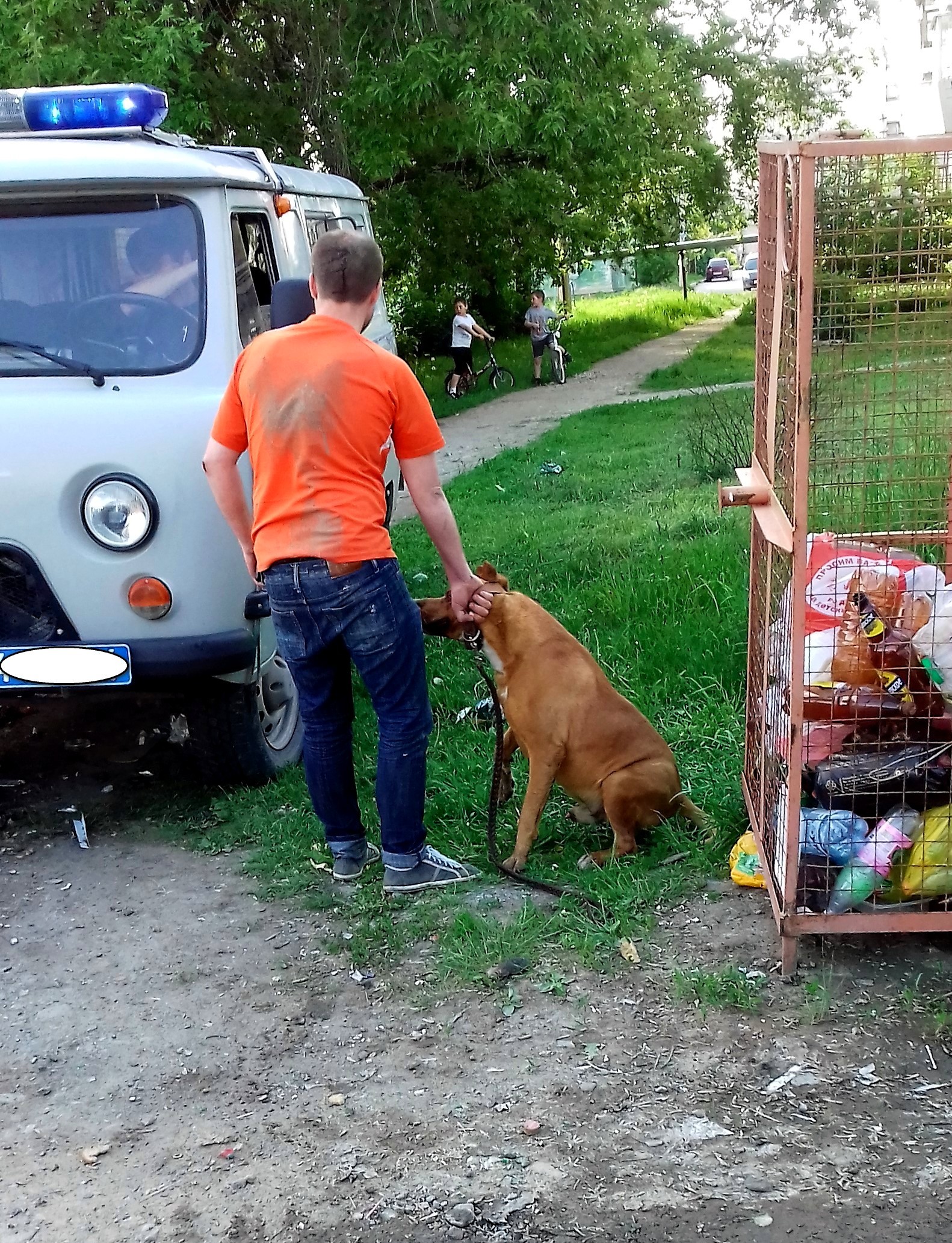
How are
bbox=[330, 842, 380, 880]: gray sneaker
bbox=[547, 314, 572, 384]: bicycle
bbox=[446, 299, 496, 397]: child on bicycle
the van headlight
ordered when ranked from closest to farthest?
the van headlight → bbox=[330, 842, 380, 880]: gray sneaker → bbox=[446, 299, 496, 397]: child on bicycle → bbox=[547, 314, 572, 384]: bicycle

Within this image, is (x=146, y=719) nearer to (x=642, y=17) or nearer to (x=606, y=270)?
(x=642, y=17)

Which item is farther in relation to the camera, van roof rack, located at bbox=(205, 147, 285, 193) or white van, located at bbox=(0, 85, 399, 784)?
van roof rack, located at bbox=(205, 147, 285, 193)

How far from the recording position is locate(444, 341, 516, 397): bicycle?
19391 mm

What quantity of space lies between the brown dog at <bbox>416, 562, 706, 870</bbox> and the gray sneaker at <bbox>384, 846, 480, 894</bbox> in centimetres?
18

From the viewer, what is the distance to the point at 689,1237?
101 inches

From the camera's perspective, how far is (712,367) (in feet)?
63.4

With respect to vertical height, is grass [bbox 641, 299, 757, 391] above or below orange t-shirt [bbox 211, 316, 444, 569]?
below

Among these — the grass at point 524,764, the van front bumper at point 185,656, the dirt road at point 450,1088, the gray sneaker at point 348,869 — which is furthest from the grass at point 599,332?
the dirt road at point 450,1088

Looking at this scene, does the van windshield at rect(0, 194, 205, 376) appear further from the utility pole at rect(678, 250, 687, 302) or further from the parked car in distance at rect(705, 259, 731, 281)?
the parked car in distance at rect(705, 259, 731, 281)

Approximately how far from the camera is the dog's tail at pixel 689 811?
4.27 meters

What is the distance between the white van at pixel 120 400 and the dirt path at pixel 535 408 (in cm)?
603

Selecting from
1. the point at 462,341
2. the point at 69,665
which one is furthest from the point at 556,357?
the point at 69,665

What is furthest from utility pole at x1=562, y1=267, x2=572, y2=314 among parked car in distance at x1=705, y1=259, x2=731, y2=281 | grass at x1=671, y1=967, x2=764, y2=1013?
grass at x1=671, y1=967, x2=764, y2=1013

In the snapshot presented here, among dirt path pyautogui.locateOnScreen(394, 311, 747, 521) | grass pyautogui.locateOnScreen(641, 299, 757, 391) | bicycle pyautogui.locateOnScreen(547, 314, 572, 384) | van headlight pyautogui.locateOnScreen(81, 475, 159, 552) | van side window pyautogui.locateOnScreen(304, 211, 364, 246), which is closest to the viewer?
van headlight pyautogui.locateOnScreen(81, 475, 159, 552)
